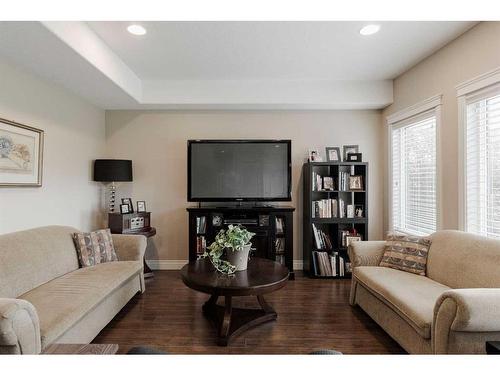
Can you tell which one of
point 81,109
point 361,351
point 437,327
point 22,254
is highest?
point 81,109

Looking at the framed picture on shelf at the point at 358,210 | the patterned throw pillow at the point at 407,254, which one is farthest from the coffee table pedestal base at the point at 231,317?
the framed picture on shelf at the point at 358,210

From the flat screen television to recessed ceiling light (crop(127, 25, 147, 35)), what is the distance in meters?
1.51

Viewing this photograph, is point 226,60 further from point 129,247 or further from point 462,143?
point 462,143

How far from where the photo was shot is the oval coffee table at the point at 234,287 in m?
2.05

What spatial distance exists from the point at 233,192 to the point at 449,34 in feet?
9.25

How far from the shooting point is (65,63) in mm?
2420

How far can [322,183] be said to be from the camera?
148 inches

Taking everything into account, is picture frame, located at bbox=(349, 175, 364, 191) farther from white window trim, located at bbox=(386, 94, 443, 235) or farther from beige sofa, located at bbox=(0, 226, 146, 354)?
beige sofa, located at bbox=(0, 226, 146, 354)

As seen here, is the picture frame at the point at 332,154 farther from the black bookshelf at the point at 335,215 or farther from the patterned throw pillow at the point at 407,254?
the patterned throw pillow at the point at 407,254

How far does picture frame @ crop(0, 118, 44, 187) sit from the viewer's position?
2.31 metres

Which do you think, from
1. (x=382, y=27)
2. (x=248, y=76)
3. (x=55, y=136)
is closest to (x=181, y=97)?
(x=248, y=76)

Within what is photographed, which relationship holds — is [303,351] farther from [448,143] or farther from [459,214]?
[448,143]

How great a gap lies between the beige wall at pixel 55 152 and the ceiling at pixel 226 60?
0.19 m

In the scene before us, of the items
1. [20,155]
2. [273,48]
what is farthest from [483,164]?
[20,155]
